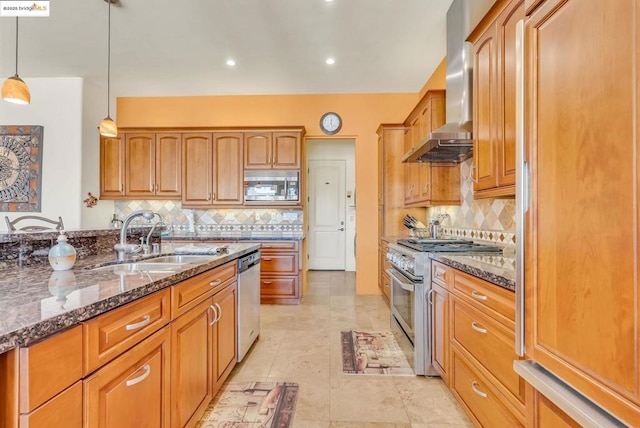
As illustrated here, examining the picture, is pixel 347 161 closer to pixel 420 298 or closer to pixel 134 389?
pixel 420 298

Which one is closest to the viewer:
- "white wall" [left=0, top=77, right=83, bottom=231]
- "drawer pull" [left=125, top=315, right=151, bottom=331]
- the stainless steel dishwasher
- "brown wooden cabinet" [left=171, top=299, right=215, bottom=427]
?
"drawer pull" [left=125, top=315, right=151, bottom=331]

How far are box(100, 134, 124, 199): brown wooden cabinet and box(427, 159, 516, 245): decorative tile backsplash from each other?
4.28 metres

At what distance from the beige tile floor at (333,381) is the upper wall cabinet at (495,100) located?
1.34 m

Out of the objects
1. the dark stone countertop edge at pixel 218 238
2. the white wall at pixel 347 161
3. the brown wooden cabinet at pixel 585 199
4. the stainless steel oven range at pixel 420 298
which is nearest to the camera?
the brown wooden cabinet at pixel 585 199

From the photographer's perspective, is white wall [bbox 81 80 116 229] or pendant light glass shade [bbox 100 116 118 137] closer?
pendant light glass shade [bbox 100 116 118 137]

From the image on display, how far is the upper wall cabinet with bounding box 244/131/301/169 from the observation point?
4.09 m

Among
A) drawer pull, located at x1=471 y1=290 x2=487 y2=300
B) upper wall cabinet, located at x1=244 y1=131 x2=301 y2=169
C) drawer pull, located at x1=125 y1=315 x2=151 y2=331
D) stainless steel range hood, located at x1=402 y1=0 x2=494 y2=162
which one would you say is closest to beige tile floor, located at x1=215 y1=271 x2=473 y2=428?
drawer pull, located at x1=471 y1=290 x2=487 y2=300

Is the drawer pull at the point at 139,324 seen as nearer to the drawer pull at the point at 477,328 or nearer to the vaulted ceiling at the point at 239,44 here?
the drawer pull at the point at 477,328

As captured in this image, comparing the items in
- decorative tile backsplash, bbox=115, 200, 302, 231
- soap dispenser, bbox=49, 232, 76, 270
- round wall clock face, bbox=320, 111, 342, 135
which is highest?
round wall clock face, bbox=320, 111, 342, 135

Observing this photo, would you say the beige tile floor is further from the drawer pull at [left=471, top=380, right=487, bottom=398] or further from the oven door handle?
the oven door handle

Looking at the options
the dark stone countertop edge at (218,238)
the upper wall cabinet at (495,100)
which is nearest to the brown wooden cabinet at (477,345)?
the upper wall cabinet at (495,100)

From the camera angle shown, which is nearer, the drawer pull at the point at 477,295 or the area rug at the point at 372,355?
the drawer pull at the point at 477,295

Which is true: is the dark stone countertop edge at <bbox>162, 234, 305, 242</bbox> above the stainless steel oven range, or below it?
above

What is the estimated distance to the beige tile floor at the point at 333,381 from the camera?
1753 millimetres
